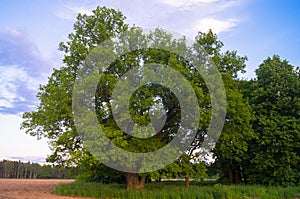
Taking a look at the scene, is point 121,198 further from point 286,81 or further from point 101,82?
point 286,81

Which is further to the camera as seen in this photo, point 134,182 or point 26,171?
point 26,171

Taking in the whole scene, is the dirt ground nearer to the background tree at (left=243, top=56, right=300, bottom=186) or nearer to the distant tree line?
the background tree at (left=243, top=56, right=300, bottom=186)

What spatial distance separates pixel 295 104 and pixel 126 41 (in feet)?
54.8

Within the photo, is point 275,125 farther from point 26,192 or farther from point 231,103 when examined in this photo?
point 26,192

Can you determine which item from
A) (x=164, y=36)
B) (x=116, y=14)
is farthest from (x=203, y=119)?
(x=116, y=14)

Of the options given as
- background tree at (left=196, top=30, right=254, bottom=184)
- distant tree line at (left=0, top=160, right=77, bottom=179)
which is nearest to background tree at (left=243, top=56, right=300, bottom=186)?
background tree at (left=196, top=30, right=254, bottom=184)

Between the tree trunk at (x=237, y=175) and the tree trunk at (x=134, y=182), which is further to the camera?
the tree trunk at (x=237, y=175)

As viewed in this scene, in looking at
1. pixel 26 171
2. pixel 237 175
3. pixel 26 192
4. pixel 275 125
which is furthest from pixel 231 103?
pixel 26 171

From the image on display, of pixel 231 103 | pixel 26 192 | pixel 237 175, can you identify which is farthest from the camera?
pixel 237 175

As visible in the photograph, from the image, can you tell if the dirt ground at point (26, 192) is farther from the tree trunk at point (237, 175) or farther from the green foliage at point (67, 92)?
the tree trunk at point (237, 175)

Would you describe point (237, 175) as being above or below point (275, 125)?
below

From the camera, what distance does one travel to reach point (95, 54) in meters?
20.8

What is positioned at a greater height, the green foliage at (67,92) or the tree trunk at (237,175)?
the green foliage at (67,92)

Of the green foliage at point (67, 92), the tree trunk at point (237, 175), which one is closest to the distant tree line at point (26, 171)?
the tree trunk at point (237, 175)
